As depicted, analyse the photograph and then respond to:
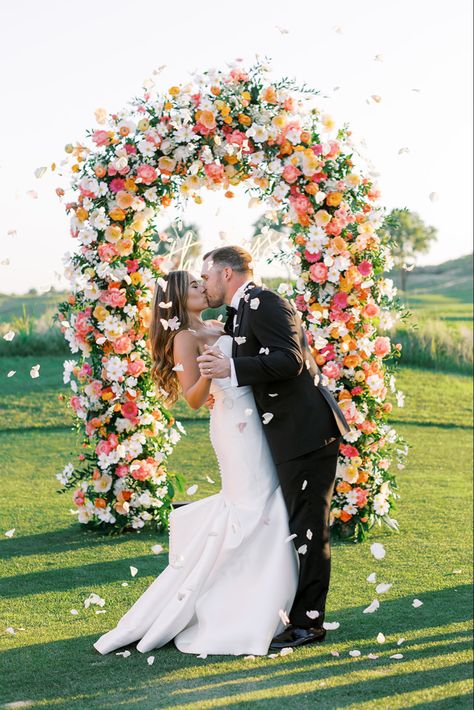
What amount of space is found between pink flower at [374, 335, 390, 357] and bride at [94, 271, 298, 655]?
2453mm

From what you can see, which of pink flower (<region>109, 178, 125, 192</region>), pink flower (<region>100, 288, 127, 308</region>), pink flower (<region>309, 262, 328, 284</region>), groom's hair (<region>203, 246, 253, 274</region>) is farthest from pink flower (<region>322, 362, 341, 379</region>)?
groom's hair (<region>203, 246, 253, 274</region>)

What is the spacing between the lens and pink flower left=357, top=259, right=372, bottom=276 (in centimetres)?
695

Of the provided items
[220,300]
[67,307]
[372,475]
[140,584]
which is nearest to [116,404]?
[67,307]

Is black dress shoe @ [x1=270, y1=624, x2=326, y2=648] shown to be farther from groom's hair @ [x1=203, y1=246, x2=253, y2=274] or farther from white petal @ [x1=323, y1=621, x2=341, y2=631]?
groom's hair @ [x1=203, y1=246, x2=253, y2=274]

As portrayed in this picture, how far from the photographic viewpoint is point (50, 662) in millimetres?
4574

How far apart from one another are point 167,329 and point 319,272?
226cm

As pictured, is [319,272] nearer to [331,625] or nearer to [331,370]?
[331,370]

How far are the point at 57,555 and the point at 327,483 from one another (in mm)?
2851

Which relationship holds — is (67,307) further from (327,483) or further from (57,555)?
(327,483)

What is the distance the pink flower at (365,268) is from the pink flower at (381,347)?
1.71ft

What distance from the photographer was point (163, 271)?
7.21 m

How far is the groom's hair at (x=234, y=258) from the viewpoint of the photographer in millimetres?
4820

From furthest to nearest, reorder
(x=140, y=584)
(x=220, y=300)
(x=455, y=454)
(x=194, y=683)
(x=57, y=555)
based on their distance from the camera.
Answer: (x=455, y=454)
(x=57, y=555)
(x=140, y=584)
(x=220, y=300)
(x=194, y=683)

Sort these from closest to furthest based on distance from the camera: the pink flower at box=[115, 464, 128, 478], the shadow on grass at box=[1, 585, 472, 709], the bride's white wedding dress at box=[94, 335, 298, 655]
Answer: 1. the shadow on grass at box=[1, 585, 472, 709]
2. the bride's white wedding dress at box=[94, 335, 298, 655]
3. the pink flower at box=[115, 464, 128, 478]
